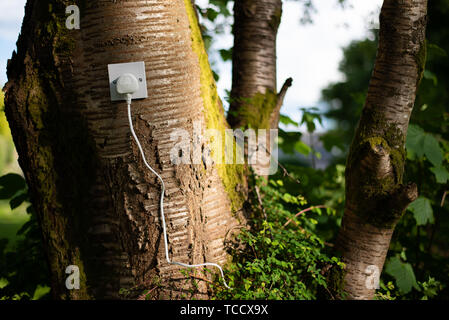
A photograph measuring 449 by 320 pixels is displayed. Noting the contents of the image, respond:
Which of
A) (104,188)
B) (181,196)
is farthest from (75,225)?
(181,196)

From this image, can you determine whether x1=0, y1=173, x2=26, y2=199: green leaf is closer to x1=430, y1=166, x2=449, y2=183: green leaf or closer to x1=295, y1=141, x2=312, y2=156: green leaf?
x1=295, y1=141, x2=312, y2=156: green leaf

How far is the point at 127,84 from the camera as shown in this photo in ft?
4.84

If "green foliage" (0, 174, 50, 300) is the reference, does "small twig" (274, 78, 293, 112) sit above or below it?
above

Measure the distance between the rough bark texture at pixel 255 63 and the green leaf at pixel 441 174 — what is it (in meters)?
1.04

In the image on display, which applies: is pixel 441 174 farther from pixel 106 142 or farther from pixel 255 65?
pixel 106 142

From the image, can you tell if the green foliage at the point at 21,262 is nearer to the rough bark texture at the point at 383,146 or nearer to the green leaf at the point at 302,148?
the rough bark texture at the point at 383,146

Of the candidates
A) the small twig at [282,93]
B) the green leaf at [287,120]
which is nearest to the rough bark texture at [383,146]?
the small twig at [282,93]

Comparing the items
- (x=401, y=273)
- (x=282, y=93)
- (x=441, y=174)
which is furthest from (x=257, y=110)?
(x=401, y=273)

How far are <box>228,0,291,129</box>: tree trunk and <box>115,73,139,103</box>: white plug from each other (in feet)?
2.66

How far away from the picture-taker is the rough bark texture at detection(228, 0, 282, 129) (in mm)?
2211

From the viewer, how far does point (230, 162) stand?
187 cm

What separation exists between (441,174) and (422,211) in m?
0.26

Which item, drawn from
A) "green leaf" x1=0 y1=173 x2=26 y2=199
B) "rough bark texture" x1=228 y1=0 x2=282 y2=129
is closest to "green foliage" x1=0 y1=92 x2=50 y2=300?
"green leaf" x1=0 y1=173 x2=26 y2=199

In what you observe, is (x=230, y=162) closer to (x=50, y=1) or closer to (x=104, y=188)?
(x=104, y=188)
